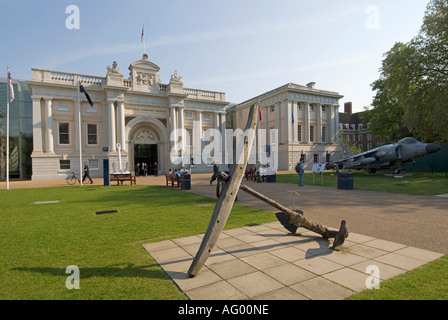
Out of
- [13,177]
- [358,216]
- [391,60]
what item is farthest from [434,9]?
[13,177]

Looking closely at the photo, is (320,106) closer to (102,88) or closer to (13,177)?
(102,88)

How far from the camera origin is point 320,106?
1772 inches

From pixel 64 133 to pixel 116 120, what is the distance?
6.13m

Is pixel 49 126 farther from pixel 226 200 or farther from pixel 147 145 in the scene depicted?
pixel 226 200

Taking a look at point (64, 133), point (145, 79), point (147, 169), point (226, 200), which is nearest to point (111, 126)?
point (64, 133)

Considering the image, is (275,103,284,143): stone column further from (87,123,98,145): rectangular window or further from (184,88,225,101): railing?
(87,123,98,145): rectangular window

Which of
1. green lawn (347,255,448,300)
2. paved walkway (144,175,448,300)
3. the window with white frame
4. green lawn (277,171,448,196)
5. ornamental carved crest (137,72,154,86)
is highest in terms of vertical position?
ornamental carved crest (137,72,154,86)

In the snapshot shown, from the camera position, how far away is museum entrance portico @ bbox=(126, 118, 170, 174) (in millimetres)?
→ 34031

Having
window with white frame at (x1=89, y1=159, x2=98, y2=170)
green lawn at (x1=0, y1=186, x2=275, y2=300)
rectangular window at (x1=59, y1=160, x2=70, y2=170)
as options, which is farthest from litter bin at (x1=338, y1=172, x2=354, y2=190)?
rectangular window at (x1=59, y1=160, x2=70, y2=170)

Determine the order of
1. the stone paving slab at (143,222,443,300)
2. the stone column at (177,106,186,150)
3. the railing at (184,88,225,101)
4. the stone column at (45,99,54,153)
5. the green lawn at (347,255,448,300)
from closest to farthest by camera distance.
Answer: the green lawn at (347,255,448,300) → the stone paving slab at (143,222,443,300) → the stone column at (45,99,54,153) → the stone column at (177,106,186,150) → the railing at (184,88,225,101)

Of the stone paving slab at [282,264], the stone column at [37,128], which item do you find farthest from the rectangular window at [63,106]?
the stone paving slab at [282,264]

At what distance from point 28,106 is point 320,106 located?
4583 centimetres

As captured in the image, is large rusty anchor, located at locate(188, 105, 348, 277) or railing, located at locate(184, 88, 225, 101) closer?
large rusty anchor, located at locate(188, 105, 348, 277)

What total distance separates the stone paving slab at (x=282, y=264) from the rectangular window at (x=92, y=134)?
30.9 metres
